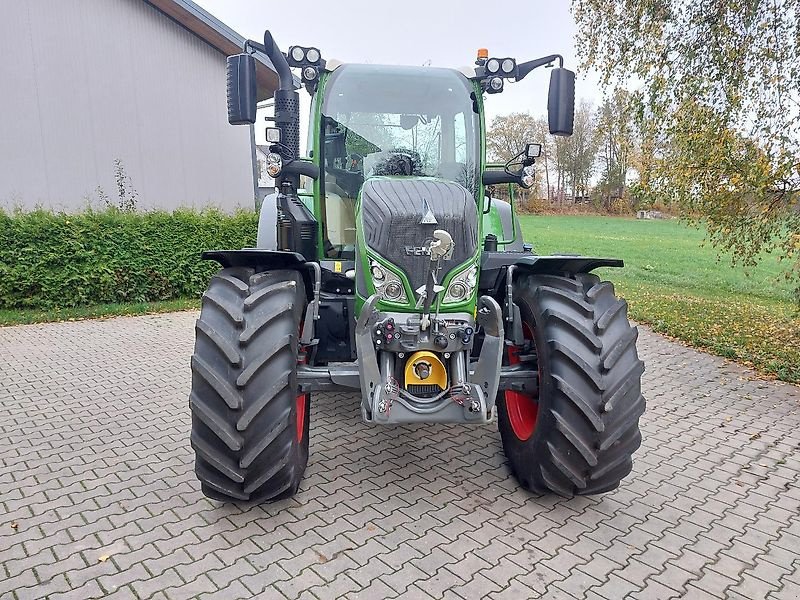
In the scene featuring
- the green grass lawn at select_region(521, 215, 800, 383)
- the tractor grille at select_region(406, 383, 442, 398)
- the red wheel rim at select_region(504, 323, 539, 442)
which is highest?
the tractor grille at select_region(406, 383, 442, 398)

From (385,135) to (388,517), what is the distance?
238 centimetres

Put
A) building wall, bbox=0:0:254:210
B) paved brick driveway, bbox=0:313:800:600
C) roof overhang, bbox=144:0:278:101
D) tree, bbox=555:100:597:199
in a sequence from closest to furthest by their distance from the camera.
Result: paved brick driveway, bbox=0:313:800:600 < building wall, bbox=0:0:254:210 < roof overhang, bbox=144:0:278:101 < tree, bbox=555:100:597:199

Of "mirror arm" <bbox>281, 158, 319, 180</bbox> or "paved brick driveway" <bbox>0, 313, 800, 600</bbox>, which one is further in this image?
"mirror arm" <bbox>281, 158, 319, 180</bbox>

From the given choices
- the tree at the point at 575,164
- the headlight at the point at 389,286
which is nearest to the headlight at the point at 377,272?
the headlight at the point at 389,286

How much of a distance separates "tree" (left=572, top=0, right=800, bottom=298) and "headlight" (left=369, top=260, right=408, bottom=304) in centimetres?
471

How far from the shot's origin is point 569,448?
3.21m

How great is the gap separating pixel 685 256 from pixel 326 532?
18.2 metres

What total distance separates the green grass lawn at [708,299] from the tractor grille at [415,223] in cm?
463

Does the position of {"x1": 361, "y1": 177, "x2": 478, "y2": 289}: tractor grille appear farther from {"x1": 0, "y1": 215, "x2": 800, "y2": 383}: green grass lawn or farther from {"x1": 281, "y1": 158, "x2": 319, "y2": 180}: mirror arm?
{"x1": 0, "y1": 215, "x2": 800, "y2": 383}: green grass lawn

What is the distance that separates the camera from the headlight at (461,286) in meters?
3.31

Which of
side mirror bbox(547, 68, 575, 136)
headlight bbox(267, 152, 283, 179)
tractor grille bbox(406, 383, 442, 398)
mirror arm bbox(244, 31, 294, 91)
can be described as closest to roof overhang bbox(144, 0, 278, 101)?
mirror arm bbox(244, 31, 294, 91)

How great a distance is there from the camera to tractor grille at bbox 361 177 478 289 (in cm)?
323

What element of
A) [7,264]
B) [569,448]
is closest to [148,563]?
[569,448]

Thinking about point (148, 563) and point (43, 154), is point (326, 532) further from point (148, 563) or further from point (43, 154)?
point (43, 154)
